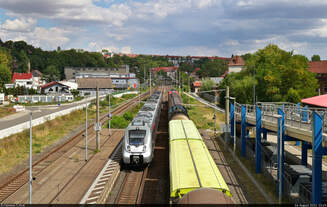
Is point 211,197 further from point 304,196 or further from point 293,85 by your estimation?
point 293,85

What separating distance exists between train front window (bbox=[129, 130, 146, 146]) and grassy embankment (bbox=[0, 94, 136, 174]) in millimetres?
10827

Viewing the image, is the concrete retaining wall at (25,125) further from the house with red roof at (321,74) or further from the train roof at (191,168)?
the house with red roof at (321,74)

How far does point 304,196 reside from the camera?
17.5 m

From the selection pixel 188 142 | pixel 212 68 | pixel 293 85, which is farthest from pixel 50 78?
pixel 188 142

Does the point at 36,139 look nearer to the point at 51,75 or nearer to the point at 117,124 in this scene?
the point at 117,124

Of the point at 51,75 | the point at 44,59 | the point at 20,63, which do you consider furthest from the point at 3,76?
the point at 44,59

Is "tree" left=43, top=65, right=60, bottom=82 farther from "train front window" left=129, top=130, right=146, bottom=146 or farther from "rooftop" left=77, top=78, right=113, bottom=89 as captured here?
"train front window" left=129, top=130, right=146, bottom=146

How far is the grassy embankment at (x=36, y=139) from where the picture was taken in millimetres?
26484

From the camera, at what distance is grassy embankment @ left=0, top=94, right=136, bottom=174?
26484mm

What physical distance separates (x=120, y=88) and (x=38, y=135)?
280 feet

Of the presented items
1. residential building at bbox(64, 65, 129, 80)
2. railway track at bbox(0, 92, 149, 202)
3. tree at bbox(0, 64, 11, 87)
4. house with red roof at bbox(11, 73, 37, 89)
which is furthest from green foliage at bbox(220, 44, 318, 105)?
residential building at bbox(64, 65, 129, 80)

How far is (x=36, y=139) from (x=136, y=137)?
17868mm

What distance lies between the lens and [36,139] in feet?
113

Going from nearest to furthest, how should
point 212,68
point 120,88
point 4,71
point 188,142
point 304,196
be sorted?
point 304,196 → point 188,142 → point 4,71 → point 120,88 → point 212,68
